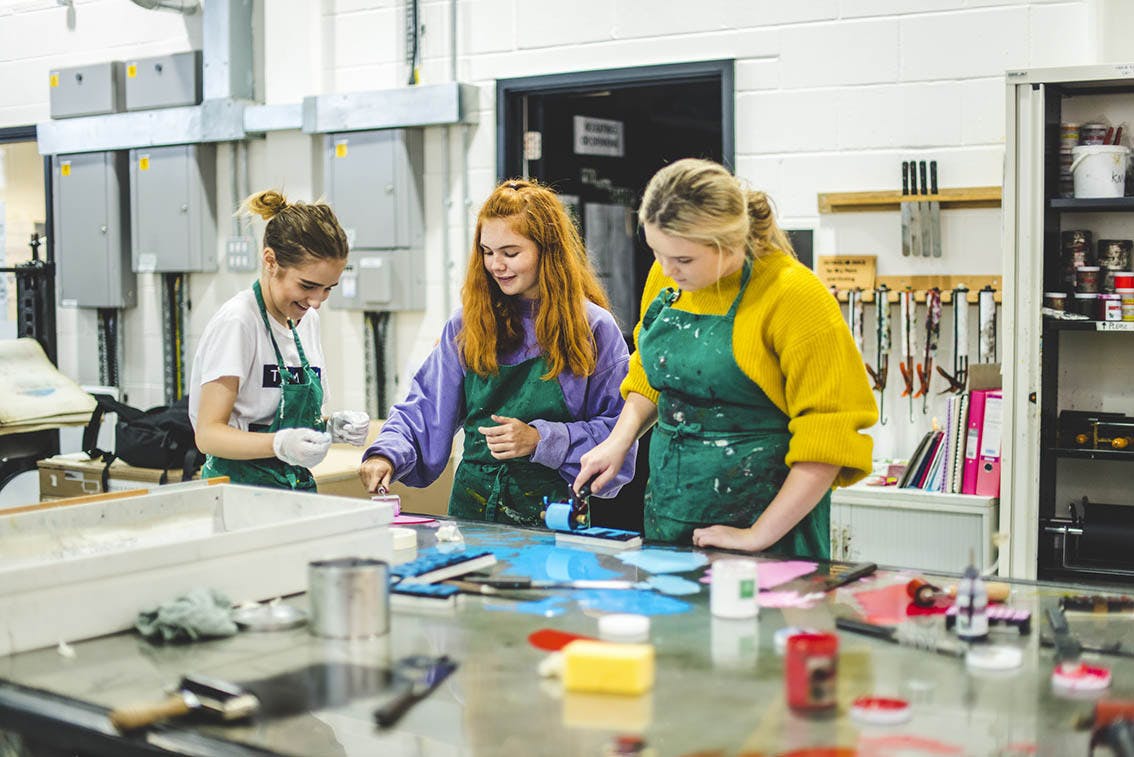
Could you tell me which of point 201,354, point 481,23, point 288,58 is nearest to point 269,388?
point 201,354

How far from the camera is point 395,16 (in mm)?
4934

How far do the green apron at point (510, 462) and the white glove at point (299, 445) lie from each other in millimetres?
338

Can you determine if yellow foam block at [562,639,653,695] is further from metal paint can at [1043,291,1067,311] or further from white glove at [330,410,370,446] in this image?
metal paint can at [1043,291,1067,311]

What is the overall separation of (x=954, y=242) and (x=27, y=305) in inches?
157

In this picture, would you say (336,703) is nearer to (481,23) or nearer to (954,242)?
(954,242)

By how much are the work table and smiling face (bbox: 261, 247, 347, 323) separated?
1094mm

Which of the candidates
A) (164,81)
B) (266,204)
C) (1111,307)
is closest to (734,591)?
(266,204)

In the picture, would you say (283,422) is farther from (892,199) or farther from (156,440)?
(892,199)

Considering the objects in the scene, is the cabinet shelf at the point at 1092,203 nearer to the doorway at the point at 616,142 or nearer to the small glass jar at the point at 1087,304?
the small glass jar at the point at 1087,304

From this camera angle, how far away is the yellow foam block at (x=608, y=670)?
1.46 m

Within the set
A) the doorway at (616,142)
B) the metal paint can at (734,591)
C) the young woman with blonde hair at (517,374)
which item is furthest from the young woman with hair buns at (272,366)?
the doorway at (616,142)

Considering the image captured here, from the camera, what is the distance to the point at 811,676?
1426 mm

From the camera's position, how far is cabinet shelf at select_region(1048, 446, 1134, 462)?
340 centimetres

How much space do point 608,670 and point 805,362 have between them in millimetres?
830
